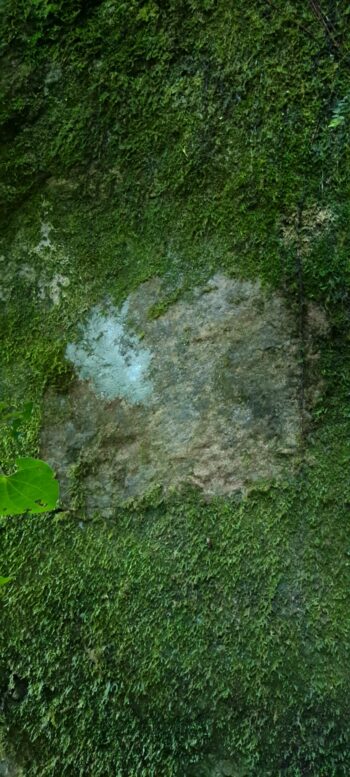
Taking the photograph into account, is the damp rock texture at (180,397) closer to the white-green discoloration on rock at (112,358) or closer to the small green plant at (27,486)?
the white-green discoloration on rock at (112,358)

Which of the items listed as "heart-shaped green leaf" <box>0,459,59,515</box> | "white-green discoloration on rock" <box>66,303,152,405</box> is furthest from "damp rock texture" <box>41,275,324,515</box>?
"heart-shaped green leaf" <box>0,459,59,515</box>

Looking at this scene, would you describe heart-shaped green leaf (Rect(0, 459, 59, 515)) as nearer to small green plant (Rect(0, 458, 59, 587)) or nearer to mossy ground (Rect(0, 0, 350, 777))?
small green plant (Rect(0, 458, 59, 587))

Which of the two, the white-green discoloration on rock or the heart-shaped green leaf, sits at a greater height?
the white-green discoloration on rock

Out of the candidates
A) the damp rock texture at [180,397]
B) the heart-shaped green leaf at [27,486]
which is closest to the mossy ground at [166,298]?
the damp rock texture at [180,397]

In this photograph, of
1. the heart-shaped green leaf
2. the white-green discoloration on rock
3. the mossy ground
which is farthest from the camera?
the white-green discoloration on rock

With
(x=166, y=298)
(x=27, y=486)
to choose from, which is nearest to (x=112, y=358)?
(x=166, y=298)

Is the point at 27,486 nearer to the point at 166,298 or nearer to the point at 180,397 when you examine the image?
the point at 180,397
